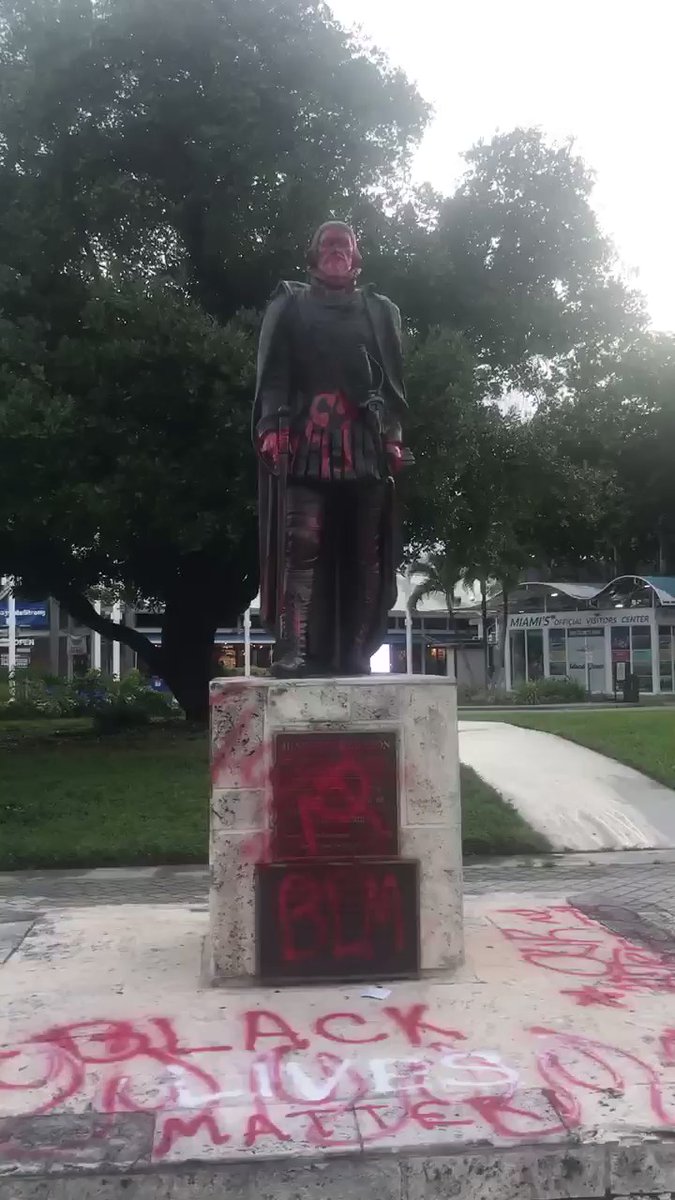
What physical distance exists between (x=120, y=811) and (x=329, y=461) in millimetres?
7148

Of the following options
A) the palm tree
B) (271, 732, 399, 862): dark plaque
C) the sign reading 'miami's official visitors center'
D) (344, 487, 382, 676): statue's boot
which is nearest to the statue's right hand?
(344, 487, 382, 676): statue's boot

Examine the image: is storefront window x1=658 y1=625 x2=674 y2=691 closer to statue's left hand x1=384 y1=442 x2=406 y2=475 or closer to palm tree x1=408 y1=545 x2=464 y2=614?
palm tree x1=408 y1=545 x2=464 y2=614

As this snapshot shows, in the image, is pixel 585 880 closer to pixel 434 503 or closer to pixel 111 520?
pixel 434 503

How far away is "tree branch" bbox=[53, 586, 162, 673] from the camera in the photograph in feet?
60.4

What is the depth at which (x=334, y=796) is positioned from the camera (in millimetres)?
4527

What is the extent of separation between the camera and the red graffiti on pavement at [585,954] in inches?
176

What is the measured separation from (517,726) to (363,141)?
9593 millimetres

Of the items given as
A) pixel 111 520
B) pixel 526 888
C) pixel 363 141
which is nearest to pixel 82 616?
pixel 111 520

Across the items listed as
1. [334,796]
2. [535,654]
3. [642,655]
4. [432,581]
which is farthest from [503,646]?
[334,796]

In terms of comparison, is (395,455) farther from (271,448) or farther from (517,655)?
(517,655)

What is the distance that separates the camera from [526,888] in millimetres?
8445

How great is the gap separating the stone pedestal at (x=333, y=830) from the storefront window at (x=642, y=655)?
29.5 metres

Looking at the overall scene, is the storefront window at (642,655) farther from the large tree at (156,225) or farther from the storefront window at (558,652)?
the large tree at (156,225)

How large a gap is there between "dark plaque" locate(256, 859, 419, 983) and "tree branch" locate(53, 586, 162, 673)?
14104 mm
